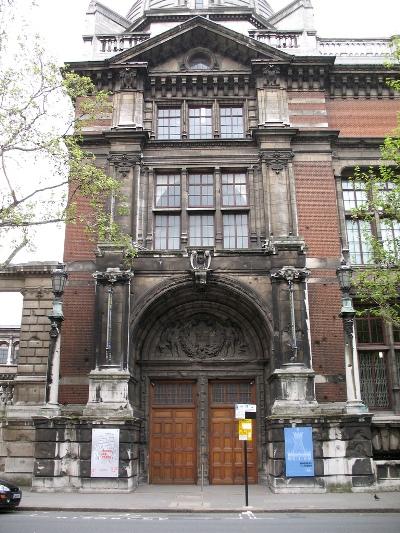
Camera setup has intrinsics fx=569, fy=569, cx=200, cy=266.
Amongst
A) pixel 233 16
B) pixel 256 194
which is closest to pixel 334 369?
pixel 256 194

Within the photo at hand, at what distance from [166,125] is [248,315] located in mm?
8799

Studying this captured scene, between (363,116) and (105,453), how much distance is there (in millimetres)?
17068

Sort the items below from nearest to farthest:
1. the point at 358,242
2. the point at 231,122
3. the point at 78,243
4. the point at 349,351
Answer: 1. the point at 349,351
2. the point at 78,243
3. the point at 358,242
4. the point at 231,122

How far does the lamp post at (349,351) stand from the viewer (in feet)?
60.6

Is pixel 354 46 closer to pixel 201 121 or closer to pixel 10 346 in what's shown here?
pixel 201 121

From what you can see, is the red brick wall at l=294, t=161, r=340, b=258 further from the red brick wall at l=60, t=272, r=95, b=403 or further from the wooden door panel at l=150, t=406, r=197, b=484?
the red brick wall at l=60, t=272, r=95, b=403

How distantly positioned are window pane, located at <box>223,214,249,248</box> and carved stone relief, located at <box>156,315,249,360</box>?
3014mm

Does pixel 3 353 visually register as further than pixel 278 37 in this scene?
Yes

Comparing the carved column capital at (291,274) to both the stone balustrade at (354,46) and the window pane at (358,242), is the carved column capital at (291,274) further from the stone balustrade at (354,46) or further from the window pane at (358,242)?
the stone balustrade at (354,46)

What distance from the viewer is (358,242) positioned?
23172 millimetres

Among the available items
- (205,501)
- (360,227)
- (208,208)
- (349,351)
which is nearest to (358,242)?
(360,227)

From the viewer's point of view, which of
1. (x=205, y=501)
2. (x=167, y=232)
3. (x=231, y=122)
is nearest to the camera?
(x=205, y=501)

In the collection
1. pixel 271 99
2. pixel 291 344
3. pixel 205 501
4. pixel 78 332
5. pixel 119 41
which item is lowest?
pixel 205 501

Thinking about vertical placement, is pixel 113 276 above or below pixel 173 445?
above
